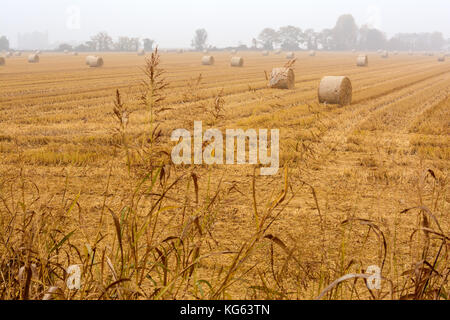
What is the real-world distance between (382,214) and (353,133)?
529cm

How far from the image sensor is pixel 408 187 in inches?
244

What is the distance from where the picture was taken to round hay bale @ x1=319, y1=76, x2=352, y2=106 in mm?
14656

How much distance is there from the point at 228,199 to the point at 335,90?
1023 cm

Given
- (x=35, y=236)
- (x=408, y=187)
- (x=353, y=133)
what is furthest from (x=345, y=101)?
(x=35, y=236)

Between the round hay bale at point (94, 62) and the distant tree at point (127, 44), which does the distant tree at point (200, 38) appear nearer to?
the distant tree at point (127, 44)

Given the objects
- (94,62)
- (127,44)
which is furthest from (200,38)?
(94,62)

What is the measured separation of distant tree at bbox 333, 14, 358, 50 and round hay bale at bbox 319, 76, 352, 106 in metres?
154

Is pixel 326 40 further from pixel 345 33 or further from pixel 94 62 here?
pixel 94 62

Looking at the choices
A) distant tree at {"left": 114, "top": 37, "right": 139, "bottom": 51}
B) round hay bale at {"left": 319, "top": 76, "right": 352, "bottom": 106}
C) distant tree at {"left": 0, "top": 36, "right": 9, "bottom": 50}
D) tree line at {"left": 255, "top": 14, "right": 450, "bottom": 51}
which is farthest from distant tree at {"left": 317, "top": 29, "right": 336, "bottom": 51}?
round hay bale at {"left": 319, "top": 76, "right": 352, "bottom": 106}

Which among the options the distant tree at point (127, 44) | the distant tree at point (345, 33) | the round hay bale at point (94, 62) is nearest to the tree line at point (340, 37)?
the distant tree at point (345, 33)

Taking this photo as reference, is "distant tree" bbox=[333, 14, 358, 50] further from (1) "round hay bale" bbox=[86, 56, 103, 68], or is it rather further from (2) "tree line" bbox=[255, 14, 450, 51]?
(1) "round hay bale" bbox=[86, 56, 103, 68]

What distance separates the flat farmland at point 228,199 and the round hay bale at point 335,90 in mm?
323

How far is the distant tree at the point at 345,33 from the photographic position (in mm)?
163750

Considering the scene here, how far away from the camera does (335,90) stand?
48.1ft
